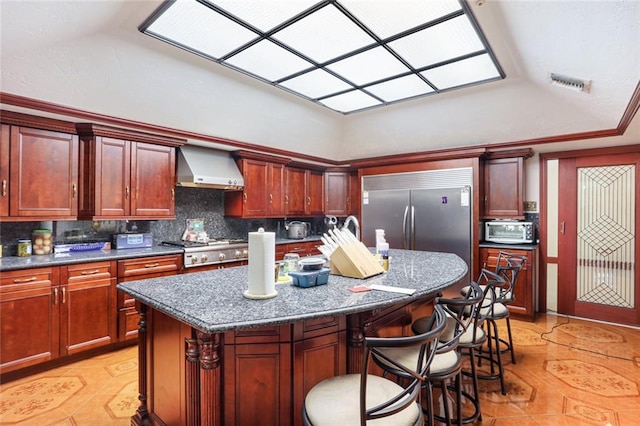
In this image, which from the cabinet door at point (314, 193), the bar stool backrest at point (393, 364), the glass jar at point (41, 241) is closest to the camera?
the bar stool backrest at point (393, 364)

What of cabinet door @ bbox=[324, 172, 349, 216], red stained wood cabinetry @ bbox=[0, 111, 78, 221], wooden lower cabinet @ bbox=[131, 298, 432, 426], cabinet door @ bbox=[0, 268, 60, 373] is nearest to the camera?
wooden lower cabinet @ bbox=[131, 298, 432, 426]

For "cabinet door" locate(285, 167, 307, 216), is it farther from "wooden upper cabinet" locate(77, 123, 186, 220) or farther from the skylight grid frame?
"wooden upper cabinet" locate(77, 123, 186, 220)

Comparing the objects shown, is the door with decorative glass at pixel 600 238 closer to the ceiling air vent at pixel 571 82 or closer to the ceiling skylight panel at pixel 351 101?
the ceiling air vent at pixel 571 82

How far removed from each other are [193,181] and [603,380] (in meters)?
4.33

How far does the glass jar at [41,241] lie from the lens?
127 inches

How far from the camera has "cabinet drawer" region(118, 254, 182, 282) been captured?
3311 mm

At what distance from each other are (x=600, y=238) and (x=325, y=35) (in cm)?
427

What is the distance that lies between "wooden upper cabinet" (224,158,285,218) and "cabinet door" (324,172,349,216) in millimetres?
1024

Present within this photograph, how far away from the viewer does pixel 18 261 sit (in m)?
2.87

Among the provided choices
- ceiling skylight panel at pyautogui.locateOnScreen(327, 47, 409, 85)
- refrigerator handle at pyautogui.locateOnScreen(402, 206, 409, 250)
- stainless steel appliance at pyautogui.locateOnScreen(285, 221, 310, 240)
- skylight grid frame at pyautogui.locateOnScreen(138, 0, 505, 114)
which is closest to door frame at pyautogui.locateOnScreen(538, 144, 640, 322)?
skylight grid frame at pyautogui.locateOnScreen(138, 0, 505, 114)

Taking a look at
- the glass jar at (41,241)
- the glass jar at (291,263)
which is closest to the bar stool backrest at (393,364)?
the glass jar at (291,263)

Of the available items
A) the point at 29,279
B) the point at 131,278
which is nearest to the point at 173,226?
the point at 131,278

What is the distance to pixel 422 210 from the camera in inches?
192

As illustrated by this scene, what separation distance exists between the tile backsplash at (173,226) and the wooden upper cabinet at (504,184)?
10.5 ft
